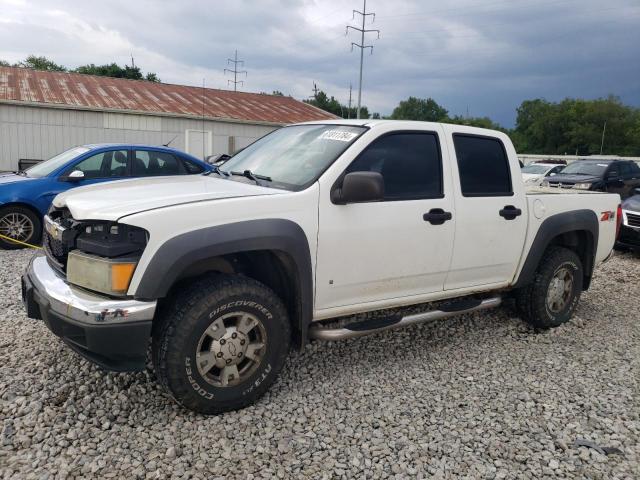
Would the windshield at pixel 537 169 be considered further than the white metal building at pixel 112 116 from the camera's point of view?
Yes

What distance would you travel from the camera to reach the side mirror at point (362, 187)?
126 inches

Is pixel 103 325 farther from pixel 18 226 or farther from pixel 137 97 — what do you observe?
pixel 137 97

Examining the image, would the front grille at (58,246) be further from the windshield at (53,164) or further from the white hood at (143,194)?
the windshield at (53,164)

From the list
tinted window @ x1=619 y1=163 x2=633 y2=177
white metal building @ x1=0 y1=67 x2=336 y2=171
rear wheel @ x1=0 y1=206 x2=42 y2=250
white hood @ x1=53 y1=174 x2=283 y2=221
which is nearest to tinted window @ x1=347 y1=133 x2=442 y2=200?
white hood @ x1=53 y1=174 x2=283 y2=221

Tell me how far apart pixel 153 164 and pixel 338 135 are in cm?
520

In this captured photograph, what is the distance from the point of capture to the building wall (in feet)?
57.8

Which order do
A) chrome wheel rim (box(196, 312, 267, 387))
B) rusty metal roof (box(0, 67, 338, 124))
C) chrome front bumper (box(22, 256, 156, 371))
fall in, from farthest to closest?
rusty metal roof (box(0, 67, 338, 124))
chrome wheel rim (box(196, 312, 267, 387))
chrome front bumper (box(22, 256, 156, 371))

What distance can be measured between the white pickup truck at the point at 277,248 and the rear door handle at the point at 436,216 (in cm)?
1

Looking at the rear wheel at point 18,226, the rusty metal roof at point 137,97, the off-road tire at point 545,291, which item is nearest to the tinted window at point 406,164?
the off-road tire at point 545,291

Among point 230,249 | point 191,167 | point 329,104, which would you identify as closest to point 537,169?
point 191,167

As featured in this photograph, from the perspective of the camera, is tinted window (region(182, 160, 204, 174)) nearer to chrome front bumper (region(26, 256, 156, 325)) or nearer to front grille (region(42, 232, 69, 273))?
front grille (region(42, 232, 69, 273))

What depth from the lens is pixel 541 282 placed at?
4.80 meters

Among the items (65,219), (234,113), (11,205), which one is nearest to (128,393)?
(65,219)

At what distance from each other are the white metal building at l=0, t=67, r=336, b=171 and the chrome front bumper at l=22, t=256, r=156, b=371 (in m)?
17.5
